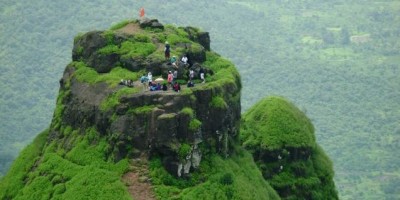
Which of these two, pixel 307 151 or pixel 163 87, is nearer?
pixel 163 87

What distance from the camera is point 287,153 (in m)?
57.7

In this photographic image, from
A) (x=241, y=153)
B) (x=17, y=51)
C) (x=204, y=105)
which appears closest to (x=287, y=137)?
(x=241, y=153)

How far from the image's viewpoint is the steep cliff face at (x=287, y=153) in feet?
188

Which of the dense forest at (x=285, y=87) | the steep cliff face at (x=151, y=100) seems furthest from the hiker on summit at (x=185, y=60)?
the dense forest at (x=285, y=87)

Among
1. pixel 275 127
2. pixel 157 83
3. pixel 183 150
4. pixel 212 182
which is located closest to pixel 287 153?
pixel 275 127

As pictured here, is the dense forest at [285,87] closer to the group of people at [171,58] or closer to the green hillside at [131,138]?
the green hillside at [131,138]

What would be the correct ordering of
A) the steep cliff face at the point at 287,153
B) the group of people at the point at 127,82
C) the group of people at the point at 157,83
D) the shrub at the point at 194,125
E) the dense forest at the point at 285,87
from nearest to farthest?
the shrub at the point at 194,125 < the group of people at the point at 157,83 < the group of people at the point at 127,82 < the steep cliff face at the point at 287,153 < the dense forest at the point at 285,87

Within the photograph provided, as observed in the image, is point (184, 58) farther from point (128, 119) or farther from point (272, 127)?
point (272, 127)

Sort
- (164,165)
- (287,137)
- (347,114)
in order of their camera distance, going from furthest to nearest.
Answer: (347,114)
(287,137)
(164,165)

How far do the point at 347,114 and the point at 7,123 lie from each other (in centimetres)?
6380

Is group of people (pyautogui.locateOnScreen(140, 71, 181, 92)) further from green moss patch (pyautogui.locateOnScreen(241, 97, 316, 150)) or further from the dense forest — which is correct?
the dense forest

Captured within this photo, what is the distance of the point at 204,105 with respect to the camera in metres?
43.0

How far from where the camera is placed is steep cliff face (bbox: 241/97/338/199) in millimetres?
57312

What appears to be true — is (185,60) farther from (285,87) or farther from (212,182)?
(285,87)
